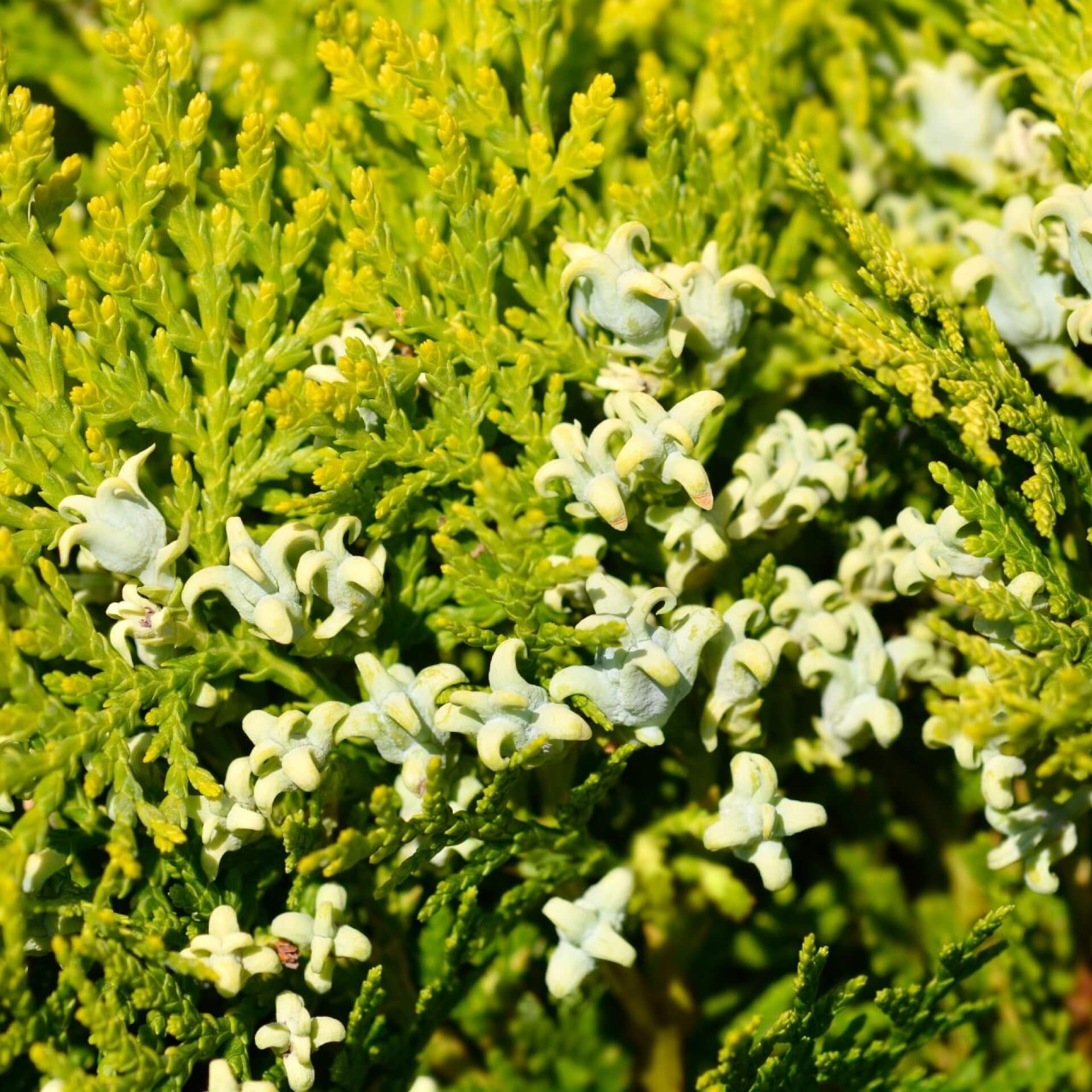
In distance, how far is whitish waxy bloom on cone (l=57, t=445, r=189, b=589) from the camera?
131cm

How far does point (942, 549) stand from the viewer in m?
1.45

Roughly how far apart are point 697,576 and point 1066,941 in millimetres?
1002

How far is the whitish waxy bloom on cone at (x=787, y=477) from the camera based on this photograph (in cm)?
152

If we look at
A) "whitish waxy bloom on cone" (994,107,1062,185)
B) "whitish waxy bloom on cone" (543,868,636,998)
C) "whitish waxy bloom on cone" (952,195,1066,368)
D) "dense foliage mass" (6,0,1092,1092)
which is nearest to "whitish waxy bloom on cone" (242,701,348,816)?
"dense foliage mass" (6,0,1092,1092)

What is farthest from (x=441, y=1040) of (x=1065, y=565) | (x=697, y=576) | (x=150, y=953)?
(x=1065, y=565)

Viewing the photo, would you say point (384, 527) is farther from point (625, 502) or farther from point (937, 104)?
point (937, 104)

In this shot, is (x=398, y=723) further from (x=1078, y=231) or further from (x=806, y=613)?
(x=1078, y=231)

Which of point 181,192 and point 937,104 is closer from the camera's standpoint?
point 181,192

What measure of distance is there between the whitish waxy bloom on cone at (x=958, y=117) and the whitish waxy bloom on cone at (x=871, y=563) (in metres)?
0.66

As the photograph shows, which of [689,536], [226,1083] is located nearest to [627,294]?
[689,536]

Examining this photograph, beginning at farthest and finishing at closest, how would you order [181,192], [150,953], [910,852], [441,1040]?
[910,852] → [441,1040] → [181,192] → [150,953]

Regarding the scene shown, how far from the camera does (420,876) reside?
1.61 m

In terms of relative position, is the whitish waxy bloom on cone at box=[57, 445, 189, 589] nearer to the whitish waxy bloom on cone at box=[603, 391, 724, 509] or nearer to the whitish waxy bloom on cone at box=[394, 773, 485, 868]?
the whitish waxy bloom on cone at box=[394, 773, 485, 868]

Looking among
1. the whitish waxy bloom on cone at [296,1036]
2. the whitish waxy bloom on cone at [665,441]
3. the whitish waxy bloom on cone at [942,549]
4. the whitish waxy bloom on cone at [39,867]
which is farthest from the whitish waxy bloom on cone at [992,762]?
the whitish waxy bloom on cone at [39,867]
